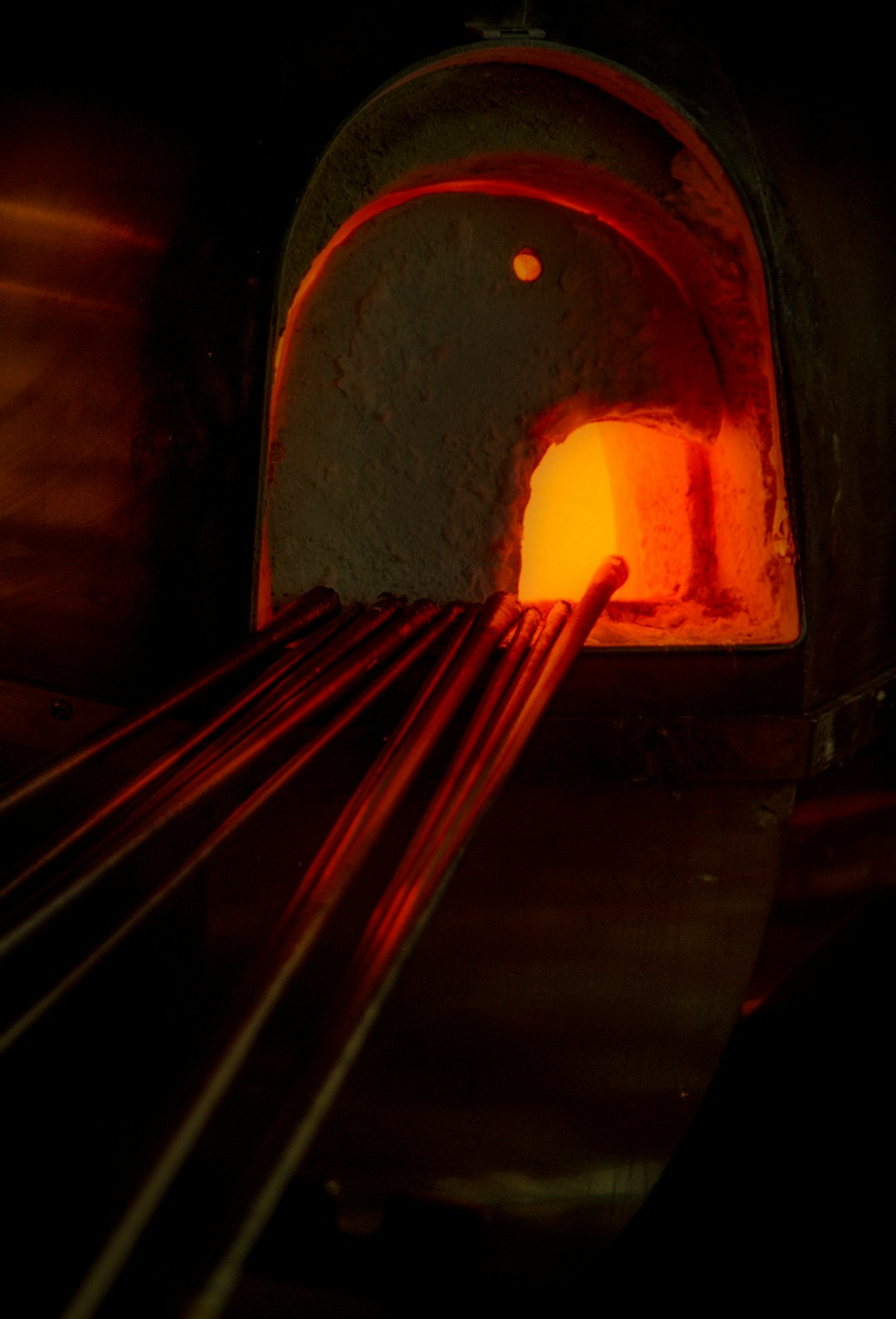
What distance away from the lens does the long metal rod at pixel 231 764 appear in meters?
0.89

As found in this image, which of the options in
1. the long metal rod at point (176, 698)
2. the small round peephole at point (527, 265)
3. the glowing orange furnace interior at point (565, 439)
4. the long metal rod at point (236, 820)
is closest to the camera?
the long metal rod at point (236, 820)

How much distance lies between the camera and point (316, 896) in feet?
3.06

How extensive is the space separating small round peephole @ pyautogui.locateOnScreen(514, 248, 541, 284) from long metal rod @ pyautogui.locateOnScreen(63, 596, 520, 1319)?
1.67 feet

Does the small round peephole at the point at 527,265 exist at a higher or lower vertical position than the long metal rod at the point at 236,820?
higher

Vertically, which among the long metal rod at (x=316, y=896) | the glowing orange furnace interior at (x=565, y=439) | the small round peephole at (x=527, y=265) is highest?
the small round peephole at (x=527, y=265)

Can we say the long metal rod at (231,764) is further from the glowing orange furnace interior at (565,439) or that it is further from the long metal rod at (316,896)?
the glowing orange furnace interior at (565,439)

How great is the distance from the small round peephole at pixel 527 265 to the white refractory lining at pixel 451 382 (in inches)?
0.4

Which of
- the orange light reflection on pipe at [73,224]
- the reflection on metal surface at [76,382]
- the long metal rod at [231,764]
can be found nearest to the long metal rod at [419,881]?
the long metal rod at [231,764]

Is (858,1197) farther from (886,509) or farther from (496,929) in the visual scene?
(886,509)

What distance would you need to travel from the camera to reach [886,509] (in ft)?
4.95

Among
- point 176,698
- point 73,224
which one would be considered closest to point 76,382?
point 73,224

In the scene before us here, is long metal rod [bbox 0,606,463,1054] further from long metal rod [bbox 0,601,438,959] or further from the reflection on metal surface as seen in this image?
the reflection on metal surface

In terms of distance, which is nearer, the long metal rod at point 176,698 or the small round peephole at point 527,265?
the long metal rod at point 176,698

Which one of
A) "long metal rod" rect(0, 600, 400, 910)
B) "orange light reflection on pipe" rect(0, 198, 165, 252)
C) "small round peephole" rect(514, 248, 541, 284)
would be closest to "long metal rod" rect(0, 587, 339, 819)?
"long metal rod" rect(0, 600, 400, 910)
